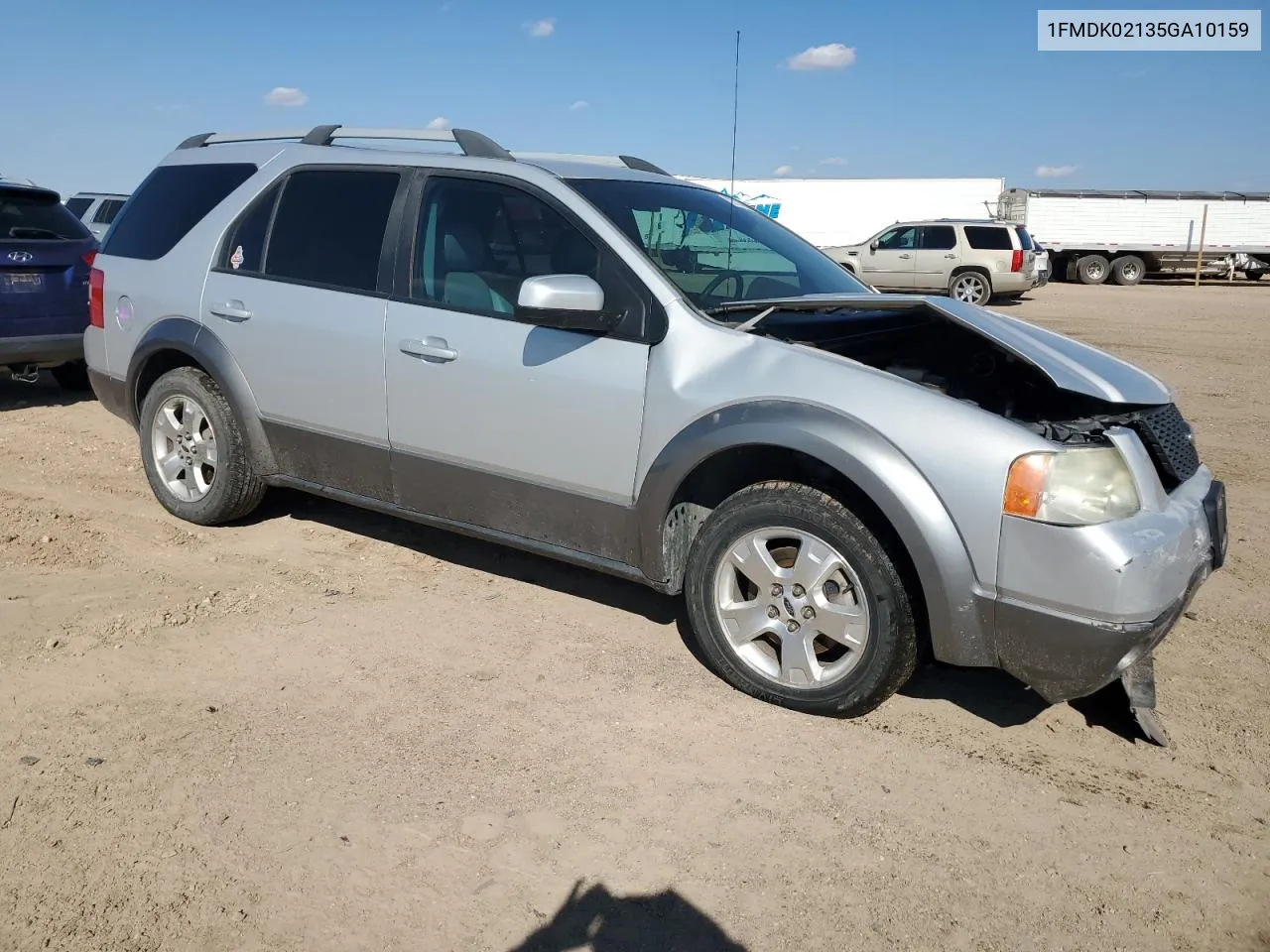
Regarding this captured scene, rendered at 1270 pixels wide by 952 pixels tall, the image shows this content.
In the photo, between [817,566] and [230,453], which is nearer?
[817,566]

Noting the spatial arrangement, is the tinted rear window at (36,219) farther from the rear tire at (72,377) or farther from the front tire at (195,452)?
the front tire at (195,452)

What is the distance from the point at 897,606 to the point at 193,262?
3790 millimetres

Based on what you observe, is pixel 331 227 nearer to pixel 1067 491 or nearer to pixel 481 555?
pixel 481 555

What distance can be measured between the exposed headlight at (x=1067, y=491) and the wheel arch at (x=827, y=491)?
231 mm

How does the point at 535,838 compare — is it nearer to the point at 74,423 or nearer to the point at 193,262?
the point at 193,262

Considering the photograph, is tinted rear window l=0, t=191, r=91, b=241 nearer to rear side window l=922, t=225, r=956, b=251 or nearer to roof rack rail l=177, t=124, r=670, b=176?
roof rack rail l=177, t=124, r=670, b=176

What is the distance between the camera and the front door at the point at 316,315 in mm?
4508

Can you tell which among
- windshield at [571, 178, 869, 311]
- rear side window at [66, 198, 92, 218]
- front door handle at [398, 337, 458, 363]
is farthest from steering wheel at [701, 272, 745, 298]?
rear side window at [66, 198, 92, 218]

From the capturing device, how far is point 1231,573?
507cm

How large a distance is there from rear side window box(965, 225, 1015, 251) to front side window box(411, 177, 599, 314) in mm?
19208

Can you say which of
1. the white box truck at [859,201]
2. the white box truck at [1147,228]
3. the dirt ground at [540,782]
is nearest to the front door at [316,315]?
the dirt ground at [540,782]

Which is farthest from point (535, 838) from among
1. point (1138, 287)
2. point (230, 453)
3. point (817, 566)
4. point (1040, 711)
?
point (1138, 287)

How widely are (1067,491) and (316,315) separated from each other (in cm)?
317

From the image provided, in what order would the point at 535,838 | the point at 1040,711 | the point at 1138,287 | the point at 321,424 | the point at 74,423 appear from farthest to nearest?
1. the point at 1138,287
2. the point at 74,423
3. the point at 321,424
4. the point at 1040,711
5. the point at 535,838
